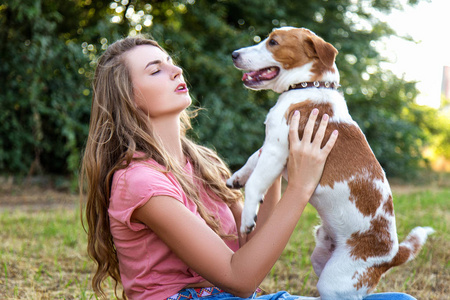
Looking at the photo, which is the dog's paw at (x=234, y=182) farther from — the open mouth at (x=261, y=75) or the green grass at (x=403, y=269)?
the green grass at (x=403, y=269)

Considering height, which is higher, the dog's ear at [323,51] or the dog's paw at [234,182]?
the dog's ear at [323,51]

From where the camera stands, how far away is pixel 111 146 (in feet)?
6.97

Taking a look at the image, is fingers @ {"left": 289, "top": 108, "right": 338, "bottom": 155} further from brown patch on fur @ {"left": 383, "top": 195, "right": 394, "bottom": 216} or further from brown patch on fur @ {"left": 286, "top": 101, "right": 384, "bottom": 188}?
brown patch on fur @ {"left": 383, "top": 195, "right": 394, "bottom": 216}

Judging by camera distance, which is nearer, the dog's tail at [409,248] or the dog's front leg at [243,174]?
the dog's tail at [409,248]

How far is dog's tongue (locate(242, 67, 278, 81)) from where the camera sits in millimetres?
2326

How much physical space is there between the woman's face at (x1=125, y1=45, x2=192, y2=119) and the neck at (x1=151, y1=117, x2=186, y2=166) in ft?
0.12

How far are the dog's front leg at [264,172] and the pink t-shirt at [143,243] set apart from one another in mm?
242

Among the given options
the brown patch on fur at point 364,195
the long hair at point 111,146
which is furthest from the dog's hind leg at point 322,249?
the long hair at point 111,146

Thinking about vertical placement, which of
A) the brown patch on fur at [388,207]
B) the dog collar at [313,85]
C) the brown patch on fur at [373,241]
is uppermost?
the dog collar at [313,85]

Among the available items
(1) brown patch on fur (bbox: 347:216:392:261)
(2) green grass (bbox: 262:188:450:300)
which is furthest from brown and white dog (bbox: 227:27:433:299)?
(2) green grass (bbox: 262:188:450:300)

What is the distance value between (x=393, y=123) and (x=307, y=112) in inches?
310

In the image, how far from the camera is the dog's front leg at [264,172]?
208 centimetres

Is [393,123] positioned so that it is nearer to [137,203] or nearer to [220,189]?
[220,189]

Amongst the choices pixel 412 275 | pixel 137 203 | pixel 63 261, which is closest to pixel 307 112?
pixel 137 203
